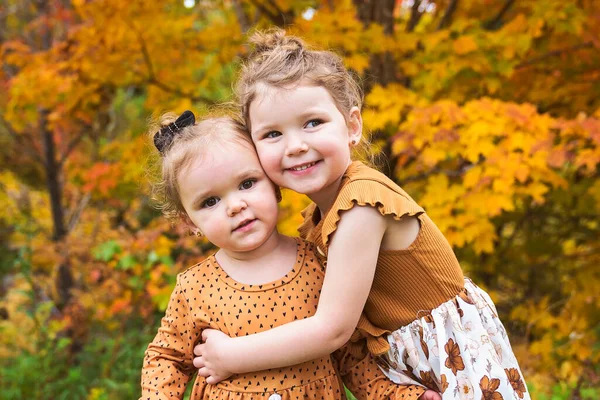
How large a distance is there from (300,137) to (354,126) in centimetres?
22

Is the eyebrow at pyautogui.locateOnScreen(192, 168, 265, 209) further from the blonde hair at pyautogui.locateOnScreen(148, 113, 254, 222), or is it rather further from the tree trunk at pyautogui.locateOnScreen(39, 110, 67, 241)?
the tree trunk at pyautogui.locateOnScreen(39, 110, 67, 241)

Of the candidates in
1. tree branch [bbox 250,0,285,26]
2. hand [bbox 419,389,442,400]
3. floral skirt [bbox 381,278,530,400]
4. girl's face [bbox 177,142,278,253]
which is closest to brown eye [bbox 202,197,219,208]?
girl's face [bbox 177,142,278,253]

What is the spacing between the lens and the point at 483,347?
5.50ft

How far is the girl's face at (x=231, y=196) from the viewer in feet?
5.21

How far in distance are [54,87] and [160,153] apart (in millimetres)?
2369

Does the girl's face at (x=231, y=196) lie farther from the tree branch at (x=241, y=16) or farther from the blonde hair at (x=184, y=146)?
the tree branch at (x=241, y=16)

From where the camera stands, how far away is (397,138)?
3.18 m

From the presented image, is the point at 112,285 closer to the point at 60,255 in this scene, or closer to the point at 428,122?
the point at 60,255

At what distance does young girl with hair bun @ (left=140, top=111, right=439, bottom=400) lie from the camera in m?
1.60

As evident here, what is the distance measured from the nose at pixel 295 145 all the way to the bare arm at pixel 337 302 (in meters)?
0.20

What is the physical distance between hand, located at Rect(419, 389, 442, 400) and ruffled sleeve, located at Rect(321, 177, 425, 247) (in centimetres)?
49

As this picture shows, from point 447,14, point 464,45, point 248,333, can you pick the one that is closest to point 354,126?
point 248,333

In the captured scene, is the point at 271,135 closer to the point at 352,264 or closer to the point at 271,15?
the point at 352,264

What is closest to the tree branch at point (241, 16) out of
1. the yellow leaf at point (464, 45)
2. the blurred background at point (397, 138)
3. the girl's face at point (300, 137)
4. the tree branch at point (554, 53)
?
the blurred background at point (397, 138)
